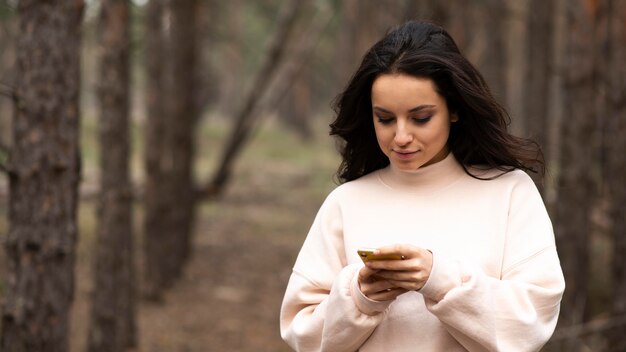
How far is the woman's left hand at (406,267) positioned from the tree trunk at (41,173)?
102 inches

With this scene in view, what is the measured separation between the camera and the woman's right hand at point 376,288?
7.72ft

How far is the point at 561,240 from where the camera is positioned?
28.5 feet

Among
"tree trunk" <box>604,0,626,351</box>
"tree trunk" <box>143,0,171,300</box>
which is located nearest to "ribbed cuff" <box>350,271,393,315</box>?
"tree trunk" <box>604,0,626,351</box>

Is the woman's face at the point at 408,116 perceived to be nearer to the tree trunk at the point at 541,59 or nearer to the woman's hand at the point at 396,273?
Answer: the woman's hand at the point at 396,273

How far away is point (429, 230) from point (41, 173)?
2.48 meters

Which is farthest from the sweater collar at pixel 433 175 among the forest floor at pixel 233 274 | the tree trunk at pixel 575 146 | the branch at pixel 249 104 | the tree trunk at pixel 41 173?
the branch at pixel 249 104

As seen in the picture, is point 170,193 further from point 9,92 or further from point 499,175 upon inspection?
point 499,175

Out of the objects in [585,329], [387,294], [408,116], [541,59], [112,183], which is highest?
[541,59]

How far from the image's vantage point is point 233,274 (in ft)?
42.0

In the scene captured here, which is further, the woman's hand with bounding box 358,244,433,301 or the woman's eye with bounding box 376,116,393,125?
the woman's eye with bounding box 376,116,393,125

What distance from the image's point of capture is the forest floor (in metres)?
9.82

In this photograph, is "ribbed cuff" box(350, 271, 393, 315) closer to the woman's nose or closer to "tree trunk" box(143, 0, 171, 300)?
the woman's nose

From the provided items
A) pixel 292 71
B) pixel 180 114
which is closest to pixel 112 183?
pixel 180 114

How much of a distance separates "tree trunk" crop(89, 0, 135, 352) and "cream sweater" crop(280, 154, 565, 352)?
570 centimetres
